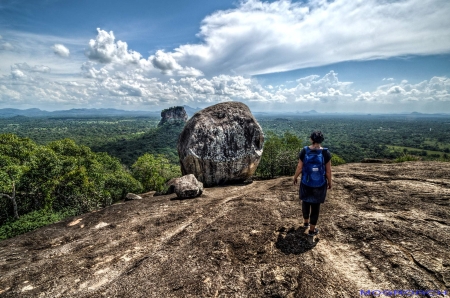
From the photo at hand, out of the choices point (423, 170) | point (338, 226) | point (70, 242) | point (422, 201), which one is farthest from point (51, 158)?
point (423, 170)

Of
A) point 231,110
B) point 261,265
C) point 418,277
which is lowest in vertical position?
point 261,265

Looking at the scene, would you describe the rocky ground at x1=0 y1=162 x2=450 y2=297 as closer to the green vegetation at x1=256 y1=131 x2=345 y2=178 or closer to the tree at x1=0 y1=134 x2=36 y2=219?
the tree at x1=0 y1=134 x2=36 y2=219

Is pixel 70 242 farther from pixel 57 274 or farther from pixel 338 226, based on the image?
pixel 338 226

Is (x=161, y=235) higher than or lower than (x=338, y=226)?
lower

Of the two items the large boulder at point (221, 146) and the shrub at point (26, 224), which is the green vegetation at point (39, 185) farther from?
the large boulder at point (221, 146)

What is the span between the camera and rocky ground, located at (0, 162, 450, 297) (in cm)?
551

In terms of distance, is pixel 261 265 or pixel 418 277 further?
pixel 261 265

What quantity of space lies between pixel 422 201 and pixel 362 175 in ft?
13.4

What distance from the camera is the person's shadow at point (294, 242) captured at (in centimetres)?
665

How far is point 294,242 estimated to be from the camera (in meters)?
7.05

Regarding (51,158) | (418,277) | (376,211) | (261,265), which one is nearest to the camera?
(418,277)

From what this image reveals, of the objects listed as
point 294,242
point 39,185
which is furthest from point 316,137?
point 39,185

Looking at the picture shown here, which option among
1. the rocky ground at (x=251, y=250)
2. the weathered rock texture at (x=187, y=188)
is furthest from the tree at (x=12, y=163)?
the weathered rock texture at (x=187, y=188)

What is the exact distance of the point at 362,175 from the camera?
12.8 meters
